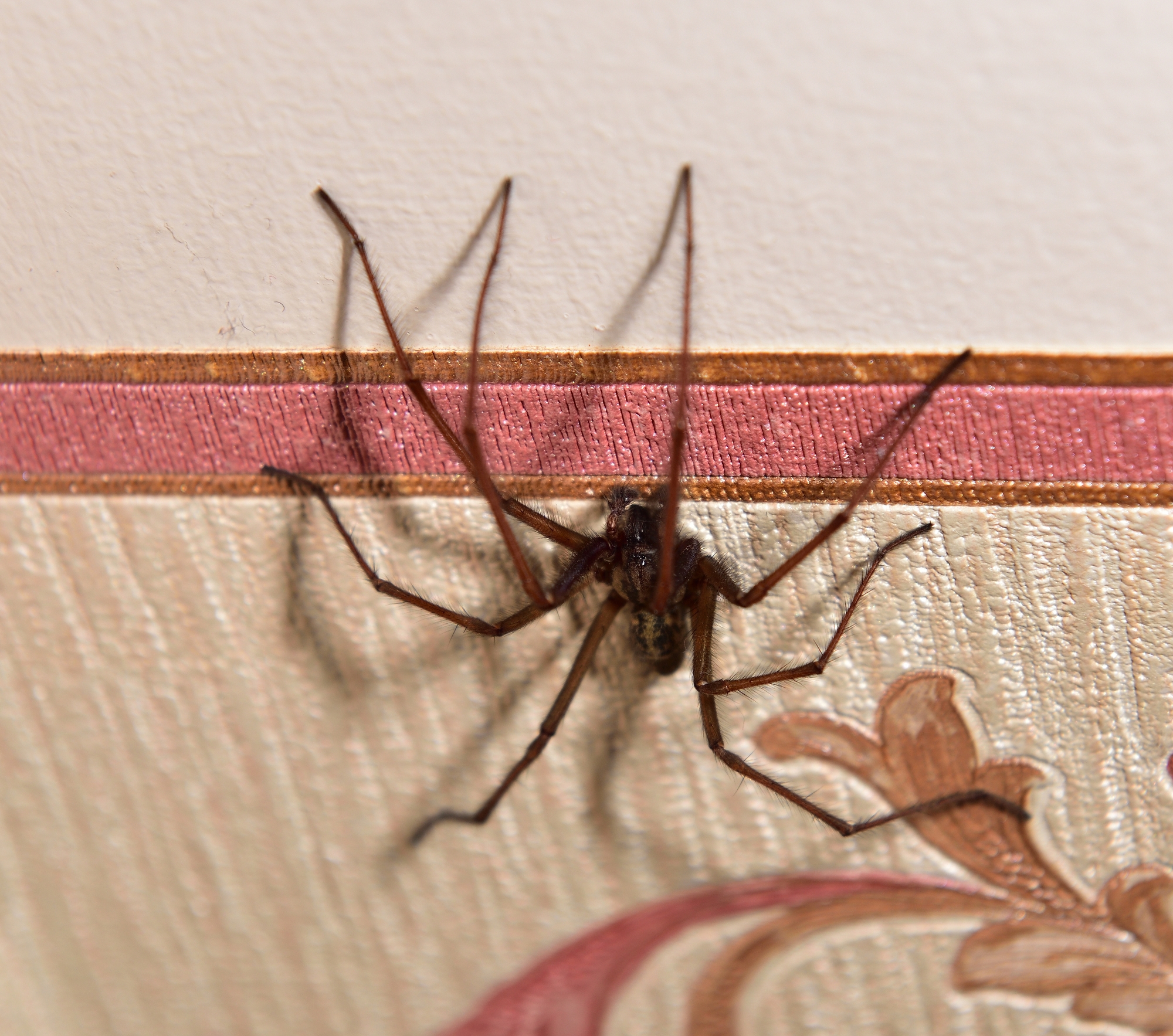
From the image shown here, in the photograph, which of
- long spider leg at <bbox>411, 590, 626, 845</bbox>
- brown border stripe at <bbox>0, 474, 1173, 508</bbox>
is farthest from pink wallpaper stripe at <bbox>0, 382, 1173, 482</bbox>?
long spider leg at <bbox>411, 590, 626, 845</bbox>

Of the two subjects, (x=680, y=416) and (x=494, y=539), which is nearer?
(x=680, y=416)

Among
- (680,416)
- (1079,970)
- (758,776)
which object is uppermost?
(680,416)

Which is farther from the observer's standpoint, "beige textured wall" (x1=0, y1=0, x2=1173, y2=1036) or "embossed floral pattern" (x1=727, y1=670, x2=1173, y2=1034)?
"embossed floral pattern" (x1=727, y1=670, x2=1173, y2=1034)

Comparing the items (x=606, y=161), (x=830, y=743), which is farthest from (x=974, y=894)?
(x=606, y=161)

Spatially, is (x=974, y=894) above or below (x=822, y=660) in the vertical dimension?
below

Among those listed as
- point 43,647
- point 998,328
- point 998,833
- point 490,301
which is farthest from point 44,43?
point 998,833

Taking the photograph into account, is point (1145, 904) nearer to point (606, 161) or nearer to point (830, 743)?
point (830, 743)

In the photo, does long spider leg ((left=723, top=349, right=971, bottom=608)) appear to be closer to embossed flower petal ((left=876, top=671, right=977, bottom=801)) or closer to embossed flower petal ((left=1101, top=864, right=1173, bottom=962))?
embossed flower petal ((left=876, top=671, right=977, bottom=801))

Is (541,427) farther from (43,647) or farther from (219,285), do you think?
(43,647)
